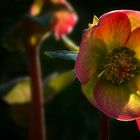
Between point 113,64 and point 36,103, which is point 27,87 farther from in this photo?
point 113,64

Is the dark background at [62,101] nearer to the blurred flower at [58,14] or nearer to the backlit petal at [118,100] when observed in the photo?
the blurred flower at [58,14]

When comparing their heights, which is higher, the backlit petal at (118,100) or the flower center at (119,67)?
the flower center at (119,67)

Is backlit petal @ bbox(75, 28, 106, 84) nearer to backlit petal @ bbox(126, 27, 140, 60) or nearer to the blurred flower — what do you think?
backlit petal @ bbox(126, 27, 140, 60)

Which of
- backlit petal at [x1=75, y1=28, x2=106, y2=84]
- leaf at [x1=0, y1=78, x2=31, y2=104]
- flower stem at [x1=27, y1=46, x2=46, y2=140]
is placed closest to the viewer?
backlit petal at [x1=75, y1=28, x2=106, y2=84]

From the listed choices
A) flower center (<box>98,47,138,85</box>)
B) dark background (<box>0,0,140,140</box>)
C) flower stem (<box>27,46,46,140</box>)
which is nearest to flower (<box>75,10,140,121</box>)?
flower center (<box>98,47,138,85</box>)

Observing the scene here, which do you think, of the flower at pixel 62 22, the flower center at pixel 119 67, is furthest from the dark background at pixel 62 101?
the flower center at pixel 119 67

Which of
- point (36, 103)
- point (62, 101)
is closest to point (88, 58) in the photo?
point (36, 103)
